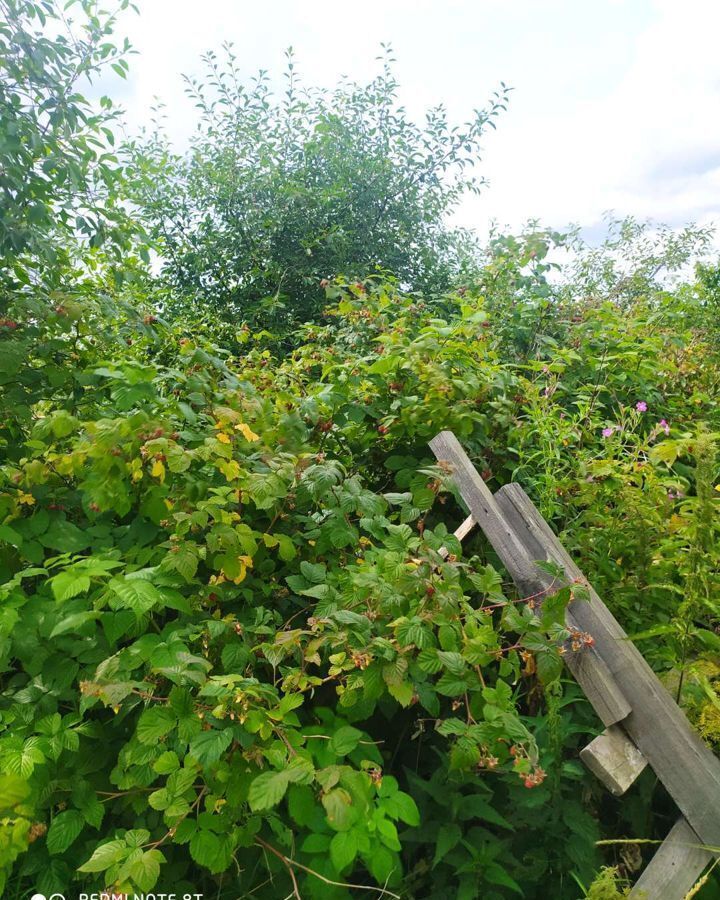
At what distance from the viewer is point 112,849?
4.59 feet

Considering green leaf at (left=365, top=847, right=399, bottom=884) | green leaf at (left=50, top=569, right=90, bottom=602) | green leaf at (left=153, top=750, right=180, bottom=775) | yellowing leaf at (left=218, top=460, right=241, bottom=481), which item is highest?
yellowing leaf at (left=218, top=460, right=241, bottom=481)

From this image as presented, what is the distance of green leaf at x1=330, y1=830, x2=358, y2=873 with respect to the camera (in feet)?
4.53

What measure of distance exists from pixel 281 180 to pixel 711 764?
6393 mm

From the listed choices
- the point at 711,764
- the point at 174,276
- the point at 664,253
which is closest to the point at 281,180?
the point at 174,276

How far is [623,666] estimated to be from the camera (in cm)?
180

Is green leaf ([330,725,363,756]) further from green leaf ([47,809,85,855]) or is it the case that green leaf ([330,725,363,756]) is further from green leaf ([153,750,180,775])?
green leaf ([47,809,85,855])

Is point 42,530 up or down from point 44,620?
up

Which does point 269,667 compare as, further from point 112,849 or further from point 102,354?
point 102,354

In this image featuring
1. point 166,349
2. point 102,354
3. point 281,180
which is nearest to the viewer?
point 102,354

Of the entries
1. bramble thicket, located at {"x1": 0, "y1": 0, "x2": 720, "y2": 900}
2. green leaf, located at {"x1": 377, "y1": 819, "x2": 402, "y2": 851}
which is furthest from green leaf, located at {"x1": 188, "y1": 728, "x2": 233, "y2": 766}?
green leaf, located at {"x1": 377, "y1": 819, "x2": 402, "y2": 851}

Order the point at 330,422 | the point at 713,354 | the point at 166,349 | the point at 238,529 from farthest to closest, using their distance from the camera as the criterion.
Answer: the point at 713,354
the point at 166,349
the point at 330,422
the point at 238,529

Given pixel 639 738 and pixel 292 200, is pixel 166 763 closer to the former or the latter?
pixel 639 738

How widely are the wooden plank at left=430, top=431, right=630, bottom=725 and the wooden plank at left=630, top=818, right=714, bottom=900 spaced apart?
0.31m

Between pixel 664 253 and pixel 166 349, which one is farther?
pixel 664 253
